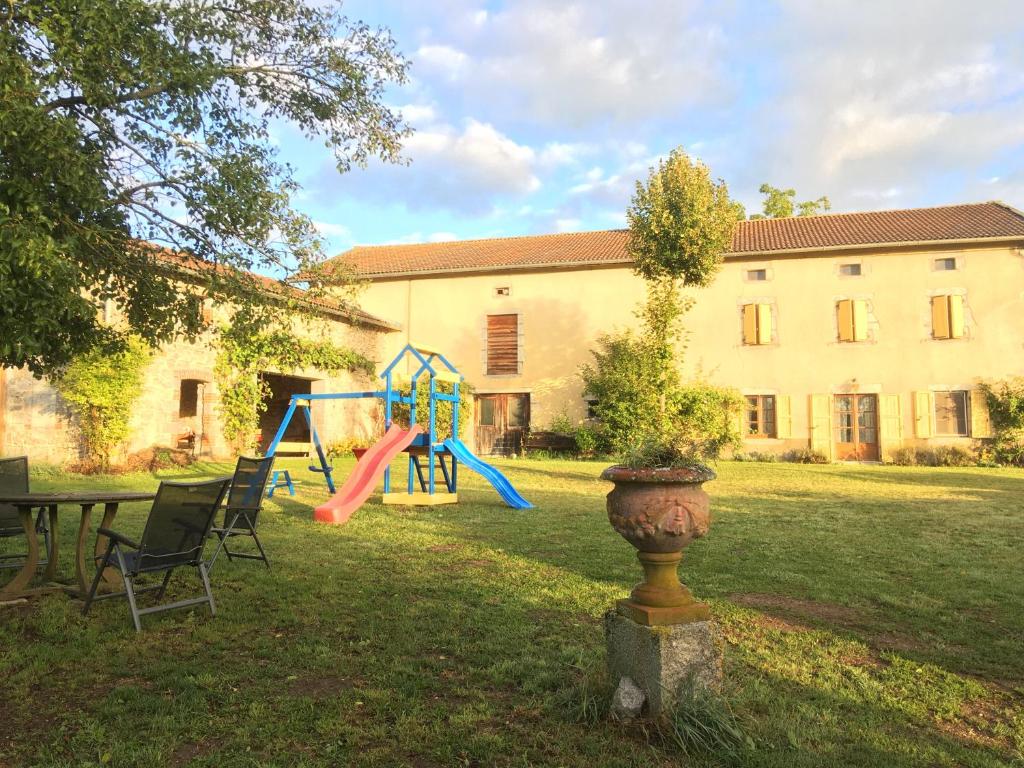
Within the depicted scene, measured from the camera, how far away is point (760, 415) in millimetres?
18156

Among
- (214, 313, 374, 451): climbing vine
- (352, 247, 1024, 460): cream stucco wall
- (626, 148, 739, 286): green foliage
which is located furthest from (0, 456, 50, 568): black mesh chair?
(352, 247, 1024, 460): cream stucco wall

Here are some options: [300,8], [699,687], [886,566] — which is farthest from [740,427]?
[699,687]

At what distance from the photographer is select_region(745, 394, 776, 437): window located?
18.1 m

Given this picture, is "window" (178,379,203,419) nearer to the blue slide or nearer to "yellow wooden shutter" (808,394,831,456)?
the blue slide

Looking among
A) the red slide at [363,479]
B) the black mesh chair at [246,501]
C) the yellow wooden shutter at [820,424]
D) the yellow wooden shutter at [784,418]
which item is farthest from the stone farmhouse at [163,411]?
the yellow wooden shutter at [820,424]

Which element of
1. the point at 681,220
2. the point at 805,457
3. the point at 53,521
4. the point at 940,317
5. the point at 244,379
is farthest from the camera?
the point at 805,457

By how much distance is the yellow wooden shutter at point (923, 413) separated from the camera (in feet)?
55.6

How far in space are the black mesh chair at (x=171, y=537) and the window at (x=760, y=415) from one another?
53.0 ft

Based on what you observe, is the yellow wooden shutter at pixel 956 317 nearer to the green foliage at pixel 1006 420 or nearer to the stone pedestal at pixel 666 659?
the green foliage at pixel 1006 420

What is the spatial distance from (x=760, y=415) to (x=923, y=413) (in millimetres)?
3675

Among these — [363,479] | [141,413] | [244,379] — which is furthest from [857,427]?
[141,413]

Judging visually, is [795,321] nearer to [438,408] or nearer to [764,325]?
[764,325]

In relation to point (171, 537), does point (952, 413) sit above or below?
above

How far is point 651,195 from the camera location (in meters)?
14.0
